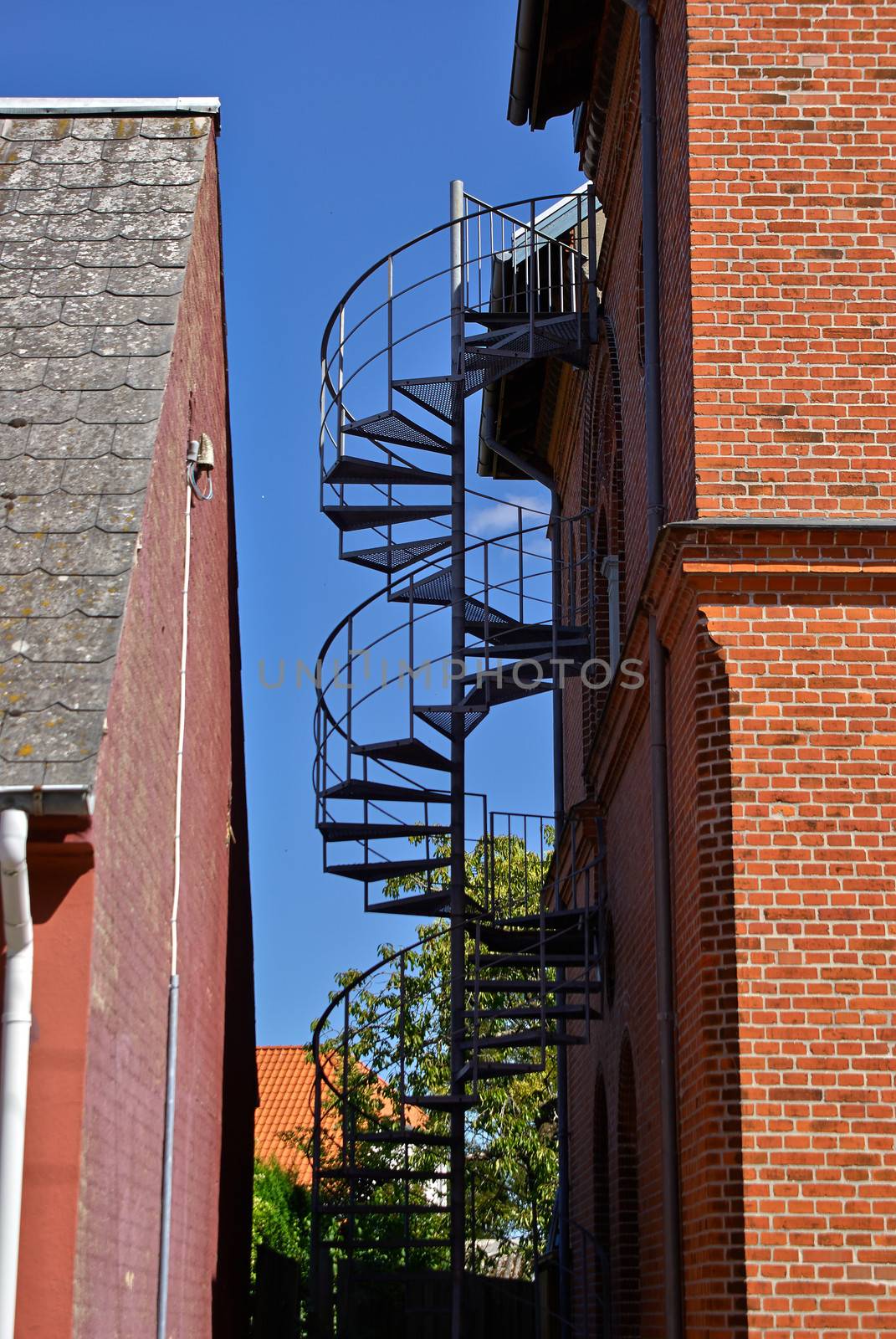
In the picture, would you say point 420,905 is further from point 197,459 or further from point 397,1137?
point 197,459

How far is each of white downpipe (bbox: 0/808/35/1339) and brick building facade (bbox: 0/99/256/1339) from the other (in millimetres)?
119

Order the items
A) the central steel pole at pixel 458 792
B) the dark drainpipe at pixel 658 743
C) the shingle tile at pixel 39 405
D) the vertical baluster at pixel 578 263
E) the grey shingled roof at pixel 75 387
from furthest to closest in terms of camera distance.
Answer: the vertical baluster at pixel 578 263 → the central steel pole at pixel 458 792 → the dark drainpipe at pixel 658 743 → the shingle tile at pixel 39 405 → the grey shingled roof at pixel 75 387

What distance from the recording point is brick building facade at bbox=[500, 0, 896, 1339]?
7.17 m

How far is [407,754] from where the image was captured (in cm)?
1330

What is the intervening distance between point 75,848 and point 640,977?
553 centimetres

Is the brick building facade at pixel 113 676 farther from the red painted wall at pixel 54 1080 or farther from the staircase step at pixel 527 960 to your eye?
the staircase step at pixel 527 960

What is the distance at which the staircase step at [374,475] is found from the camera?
44.6ft

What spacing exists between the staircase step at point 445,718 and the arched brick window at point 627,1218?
3.00 metres

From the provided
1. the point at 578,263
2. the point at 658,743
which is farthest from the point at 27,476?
the point at 578,263

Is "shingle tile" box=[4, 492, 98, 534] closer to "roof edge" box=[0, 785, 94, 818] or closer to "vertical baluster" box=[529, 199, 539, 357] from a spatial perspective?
"roof edge" box=[0, 785, 94, 818]

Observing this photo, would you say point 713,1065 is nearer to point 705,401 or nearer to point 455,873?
point 705,401

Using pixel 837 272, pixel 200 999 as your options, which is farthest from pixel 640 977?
pixel 837 272

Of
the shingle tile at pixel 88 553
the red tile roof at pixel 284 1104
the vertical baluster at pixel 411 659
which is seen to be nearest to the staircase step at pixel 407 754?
the vertical baluster at pixel 411 659

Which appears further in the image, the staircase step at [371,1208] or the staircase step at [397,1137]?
the staircase step at [371,1208]
